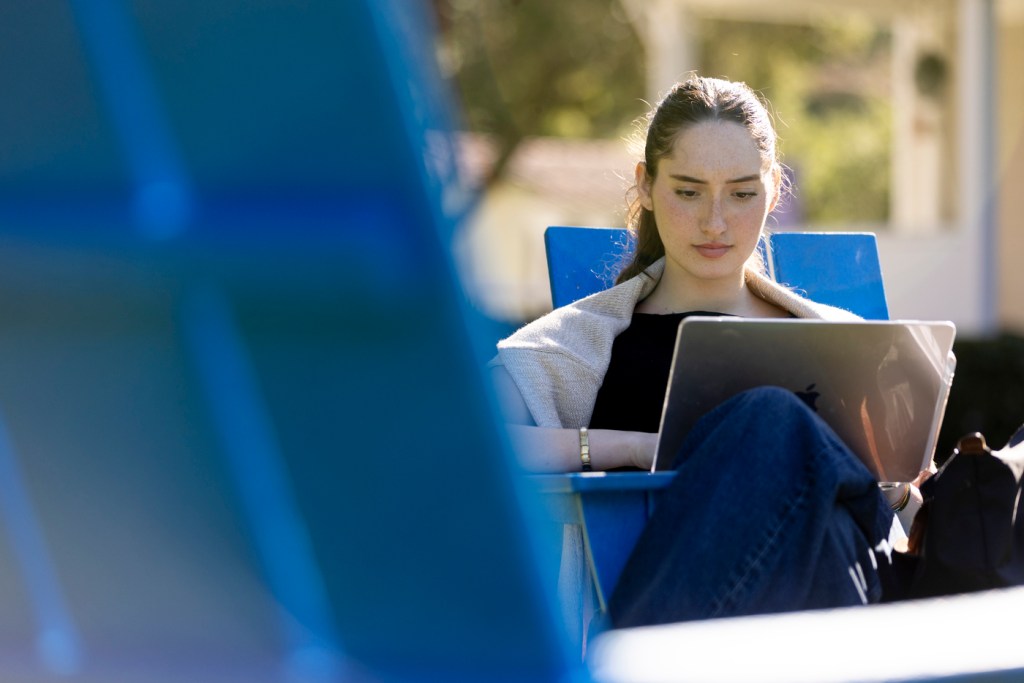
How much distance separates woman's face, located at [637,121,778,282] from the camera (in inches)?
109

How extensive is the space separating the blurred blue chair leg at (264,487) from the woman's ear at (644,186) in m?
2.32

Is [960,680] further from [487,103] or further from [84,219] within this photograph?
[487,103]

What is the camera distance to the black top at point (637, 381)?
8.84 ft

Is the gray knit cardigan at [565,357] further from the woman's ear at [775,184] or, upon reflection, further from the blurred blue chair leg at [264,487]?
the blurred blue chair leg at [264,487]

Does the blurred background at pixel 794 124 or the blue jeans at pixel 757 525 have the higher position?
the blue jeans at pixel 757 525

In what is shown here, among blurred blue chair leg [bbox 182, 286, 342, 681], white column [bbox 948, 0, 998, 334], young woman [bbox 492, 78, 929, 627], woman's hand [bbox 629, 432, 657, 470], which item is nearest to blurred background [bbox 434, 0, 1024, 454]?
white column [bbox 948, 0, 998, 334]

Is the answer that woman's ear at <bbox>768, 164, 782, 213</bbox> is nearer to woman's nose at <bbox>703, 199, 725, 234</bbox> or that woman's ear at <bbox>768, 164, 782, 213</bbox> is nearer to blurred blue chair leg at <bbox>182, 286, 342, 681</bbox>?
woman's nose at <bbox>703, 199, 725, 234</bbox>

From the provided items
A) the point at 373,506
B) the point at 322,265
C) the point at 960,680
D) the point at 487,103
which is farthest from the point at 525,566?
the point at 487,103

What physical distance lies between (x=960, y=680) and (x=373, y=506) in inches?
16.2

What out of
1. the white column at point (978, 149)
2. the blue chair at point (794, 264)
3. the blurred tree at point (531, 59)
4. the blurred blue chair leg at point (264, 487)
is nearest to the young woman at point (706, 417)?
the blue chair at point (794, 264)

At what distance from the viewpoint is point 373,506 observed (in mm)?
667

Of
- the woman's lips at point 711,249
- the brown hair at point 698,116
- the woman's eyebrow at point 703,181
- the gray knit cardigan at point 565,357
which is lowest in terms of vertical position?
the gray knit cardigan at point 565,357

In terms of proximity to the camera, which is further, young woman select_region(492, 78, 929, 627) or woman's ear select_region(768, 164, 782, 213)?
woman's ear select_region(768, 164, 782, 213)

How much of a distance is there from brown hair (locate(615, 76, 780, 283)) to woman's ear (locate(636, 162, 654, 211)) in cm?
2
